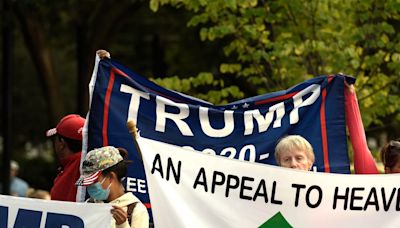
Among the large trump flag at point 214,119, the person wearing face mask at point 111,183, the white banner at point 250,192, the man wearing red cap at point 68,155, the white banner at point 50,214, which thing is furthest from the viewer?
the large trump flag at point 214,119

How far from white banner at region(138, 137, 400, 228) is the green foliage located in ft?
13.4

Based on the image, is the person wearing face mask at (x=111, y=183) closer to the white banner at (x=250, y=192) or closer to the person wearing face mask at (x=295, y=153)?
the white banner at (x=250, y=192)

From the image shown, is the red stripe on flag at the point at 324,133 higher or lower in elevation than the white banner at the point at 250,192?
higher

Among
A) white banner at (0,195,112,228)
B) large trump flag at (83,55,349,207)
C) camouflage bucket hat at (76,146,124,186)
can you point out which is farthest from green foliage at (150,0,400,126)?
camouflage bucket hat at (76,146,124,186)

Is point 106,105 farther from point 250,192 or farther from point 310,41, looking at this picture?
point 310,41

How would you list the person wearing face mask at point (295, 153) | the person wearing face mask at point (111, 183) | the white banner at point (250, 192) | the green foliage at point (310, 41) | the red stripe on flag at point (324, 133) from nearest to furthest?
1. the person wearing face mask at point (111, 183)
2. the white banner at point (250, 192)
3. the person wearing face mask at point (295, 153)
4. the red stripe on flag at point (324, 133)
5. the green foliage at point (310, 41)

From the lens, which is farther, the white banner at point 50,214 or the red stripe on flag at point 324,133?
the red stripe on flag at point 324,133

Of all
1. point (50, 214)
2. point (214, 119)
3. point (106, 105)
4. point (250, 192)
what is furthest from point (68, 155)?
point (250, 192)

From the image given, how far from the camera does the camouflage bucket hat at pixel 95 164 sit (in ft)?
19.5

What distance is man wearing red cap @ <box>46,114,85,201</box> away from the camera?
272 inches

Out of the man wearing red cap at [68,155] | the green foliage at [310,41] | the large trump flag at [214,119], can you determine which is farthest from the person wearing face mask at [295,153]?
the green foliage at [310,41]

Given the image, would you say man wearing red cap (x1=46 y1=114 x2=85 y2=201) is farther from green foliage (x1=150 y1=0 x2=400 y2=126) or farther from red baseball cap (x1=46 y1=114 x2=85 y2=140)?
green foliage (x1=150 y1=0 x2=400 y2=126)

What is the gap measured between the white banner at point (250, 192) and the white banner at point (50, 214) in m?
0.31

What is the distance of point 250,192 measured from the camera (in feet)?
20.4
